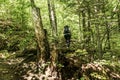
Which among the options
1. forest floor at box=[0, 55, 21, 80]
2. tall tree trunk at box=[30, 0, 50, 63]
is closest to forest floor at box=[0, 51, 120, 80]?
forest floor at box=[0, 55, 21, 80]

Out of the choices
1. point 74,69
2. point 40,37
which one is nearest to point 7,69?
point 40,37

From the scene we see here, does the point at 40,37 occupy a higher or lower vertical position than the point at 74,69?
higher

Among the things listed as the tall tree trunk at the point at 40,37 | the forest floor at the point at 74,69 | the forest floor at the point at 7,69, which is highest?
the tall tree trunk at the point at 40,37

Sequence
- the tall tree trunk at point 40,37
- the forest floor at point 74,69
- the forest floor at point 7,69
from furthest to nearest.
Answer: the tall tree trunk at point 40,37, the forest floor at point 7,69, the forest floor at point 74,69

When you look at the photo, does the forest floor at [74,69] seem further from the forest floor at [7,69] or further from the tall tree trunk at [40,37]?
the tall tree trunk at [40,37]

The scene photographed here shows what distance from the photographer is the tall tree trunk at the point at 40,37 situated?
790 cm

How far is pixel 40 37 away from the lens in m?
8.01

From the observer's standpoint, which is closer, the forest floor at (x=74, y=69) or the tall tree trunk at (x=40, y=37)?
the forest floor at (x=74, y=69)

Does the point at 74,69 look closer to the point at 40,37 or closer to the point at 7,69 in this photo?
the point at 40,37

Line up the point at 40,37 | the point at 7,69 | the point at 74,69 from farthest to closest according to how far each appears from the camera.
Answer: the point at 7,69, the point at 40,37, the point at 74,69

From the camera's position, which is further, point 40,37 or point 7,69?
point 7,69

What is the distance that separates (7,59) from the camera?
1017 centimetres

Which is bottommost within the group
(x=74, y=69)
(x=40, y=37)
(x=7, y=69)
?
(x=7, y=69)

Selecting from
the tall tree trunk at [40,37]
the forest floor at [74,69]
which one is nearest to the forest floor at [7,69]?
A: the forest floor at [74,69]
